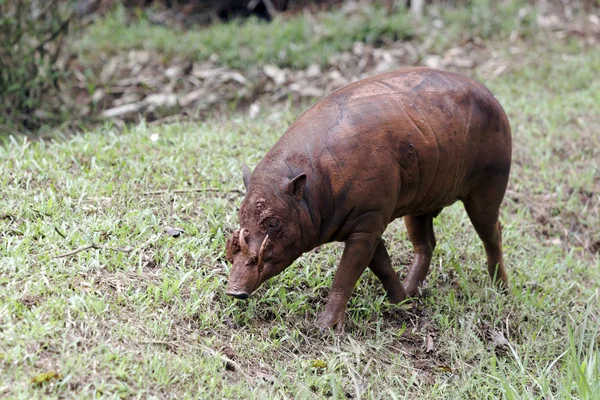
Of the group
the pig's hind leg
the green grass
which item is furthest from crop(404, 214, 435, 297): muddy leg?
the green grass

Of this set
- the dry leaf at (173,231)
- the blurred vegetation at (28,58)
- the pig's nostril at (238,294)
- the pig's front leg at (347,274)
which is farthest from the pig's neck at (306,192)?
the blurred vegetation at (28,58)

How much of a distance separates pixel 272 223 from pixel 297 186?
0.25 metres

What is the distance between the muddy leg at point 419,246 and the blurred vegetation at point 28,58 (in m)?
4.60

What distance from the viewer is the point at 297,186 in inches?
163

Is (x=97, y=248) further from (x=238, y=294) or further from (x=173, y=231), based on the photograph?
(x=238, y=294)

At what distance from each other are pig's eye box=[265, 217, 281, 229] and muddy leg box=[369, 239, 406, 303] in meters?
0.81

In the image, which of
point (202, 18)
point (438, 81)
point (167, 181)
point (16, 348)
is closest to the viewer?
point (16, 348)

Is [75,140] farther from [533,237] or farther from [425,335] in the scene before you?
[533,237]

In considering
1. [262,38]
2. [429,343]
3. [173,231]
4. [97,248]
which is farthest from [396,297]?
[262,38]

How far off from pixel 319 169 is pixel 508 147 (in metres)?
1.41

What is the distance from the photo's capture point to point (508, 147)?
16.1 ft

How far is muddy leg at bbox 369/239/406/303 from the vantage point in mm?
4727

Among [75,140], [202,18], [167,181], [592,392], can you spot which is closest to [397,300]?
[592,392]

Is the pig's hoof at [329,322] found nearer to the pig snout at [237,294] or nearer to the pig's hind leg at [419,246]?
the pig snout at [237,294]
